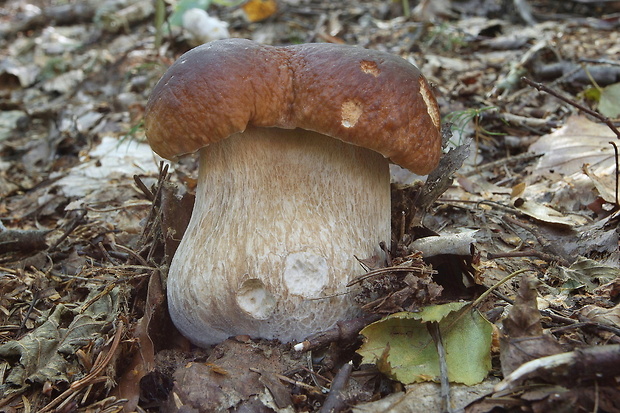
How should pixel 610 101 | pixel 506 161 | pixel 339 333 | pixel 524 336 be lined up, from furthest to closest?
pixel 610 101, pixel 506 161, pixel 339 333, pixel 524 336

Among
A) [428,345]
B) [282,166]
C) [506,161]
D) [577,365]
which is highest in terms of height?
[282,166]

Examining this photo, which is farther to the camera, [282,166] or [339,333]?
[282,166]

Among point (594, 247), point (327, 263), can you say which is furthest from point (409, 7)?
point (327, 263)

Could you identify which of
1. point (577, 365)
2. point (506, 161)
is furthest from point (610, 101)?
point (577, 365)

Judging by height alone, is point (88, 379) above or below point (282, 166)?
below

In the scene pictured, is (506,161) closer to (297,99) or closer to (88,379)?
(297,99)

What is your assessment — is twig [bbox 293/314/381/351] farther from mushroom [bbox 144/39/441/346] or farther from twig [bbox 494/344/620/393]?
twig [bbox 494/344/620/393]

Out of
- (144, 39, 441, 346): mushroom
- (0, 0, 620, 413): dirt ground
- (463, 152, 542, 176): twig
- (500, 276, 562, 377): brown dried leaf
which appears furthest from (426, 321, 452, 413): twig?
(463, 152, 542, 176): twig

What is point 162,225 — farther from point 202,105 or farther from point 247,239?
point 202,105
